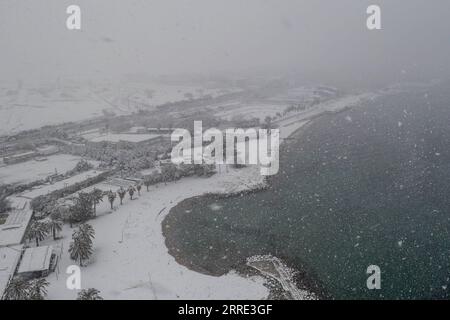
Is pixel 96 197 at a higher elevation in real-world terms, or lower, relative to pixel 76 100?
lower

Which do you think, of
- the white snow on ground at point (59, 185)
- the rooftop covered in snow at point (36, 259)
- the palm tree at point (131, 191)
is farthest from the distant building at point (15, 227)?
the palm tree at point (131, 191)

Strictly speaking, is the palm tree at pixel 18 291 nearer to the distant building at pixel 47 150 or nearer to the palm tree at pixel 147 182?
the palm tree at pixel 147 182

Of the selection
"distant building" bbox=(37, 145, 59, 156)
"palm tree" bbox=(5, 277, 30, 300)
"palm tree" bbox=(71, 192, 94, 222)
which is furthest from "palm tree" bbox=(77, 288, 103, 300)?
"distant building" bbox=(37, 145, 59, 156)

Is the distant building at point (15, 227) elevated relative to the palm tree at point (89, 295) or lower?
elevated

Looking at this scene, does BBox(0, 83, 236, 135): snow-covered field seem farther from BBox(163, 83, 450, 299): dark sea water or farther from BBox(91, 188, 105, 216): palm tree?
BBox(163, 83, 450, 299): dark sea water

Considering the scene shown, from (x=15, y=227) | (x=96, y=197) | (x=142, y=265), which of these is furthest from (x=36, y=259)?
(x=96, y=197)

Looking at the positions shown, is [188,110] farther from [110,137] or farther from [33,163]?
[33,163]

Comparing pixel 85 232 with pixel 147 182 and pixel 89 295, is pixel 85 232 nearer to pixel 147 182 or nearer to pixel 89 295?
pixel 89 295
